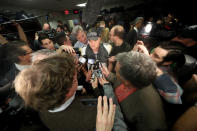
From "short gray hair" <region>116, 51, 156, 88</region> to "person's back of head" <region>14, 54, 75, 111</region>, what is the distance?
1.98 feet

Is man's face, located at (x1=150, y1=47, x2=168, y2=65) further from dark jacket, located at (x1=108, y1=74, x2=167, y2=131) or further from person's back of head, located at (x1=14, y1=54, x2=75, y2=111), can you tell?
person's back of head, located at (x1=14, y1=54, x2=75, y2=111)

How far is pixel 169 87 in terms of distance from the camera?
798mm

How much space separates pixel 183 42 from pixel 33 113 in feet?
5.93

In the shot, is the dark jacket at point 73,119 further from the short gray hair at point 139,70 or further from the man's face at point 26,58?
the man's face at point 26,58

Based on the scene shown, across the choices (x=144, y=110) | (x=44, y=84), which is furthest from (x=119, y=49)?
(x=44, y=84)

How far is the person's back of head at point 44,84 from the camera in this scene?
1.79ft

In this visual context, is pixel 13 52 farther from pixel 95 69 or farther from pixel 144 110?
pixel 144 110

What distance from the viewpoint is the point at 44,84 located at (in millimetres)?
550

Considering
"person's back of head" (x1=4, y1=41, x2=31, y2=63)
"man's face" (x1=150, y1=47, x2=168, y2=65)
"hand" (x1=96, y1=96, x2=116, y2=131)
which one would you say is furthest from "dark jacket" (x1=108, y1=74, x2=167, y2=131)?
"person's back of head" (x1=4, y1=41, x2=31, y2=63)

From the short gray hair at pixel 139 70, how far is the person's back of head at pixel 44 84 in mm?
602

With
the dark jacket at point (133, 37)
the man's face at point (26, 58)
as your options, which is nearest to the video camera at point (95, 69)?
the man's face at point (26, 58)

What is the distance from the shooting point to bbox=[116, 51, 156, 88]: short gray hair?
836 millimetres

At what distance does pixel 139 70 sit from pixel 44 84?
836 mm

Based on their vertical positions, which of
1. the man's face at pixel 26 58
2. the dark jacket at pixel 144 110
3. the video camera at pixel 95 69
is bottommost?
the dark jacket at pixel 144 110
